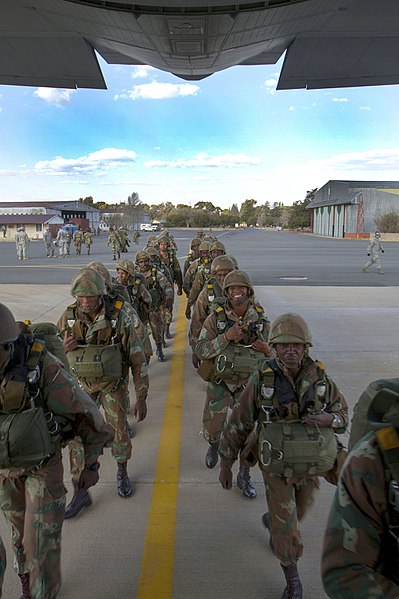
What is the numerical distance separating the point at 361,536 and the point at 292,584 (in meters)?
1.51

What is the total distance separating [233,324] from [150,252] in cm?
452

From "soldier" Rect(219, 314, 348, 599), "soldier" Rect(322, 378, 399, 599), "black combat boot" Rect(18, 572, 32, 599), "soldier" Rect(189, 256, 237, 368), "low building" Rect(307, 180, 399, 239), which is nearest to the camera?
"soldier" Rect(322, 378, 399, 599)

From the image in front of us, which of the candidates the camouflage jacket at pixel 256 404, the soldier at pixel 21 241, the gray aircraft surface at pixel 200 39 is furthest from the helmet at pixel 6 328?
the soldier at pixel 21 241

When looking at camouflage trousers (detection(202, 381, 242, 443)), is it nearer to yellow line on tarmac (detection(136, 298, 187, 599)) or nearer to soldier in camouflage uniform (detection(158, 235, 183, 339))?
yellow line on tarmac (detection(136, 298, 187, 599))

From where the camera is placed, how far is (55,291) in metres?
13.2

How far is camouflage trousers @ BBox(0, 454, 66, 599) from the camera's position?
2.29 metres

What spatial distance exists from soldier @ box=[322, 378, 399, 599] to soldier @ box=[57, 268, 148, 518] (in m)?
2.39

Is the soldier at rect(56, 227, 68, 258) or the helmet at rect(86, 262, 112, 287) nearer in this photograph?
the helmet at rect(86, 262, 112, 287)

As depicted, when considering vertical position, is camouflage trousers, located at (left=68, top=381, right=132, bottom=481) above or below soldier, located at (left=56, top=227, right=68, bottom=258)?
below

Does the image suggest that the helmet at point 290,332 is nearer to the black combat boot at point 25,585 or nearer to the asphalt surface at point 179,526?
the asphalt surface at point 179,526

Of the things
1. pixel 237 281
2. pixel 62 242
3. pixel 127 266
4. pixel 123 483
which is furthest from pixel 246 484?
pixel 62 242

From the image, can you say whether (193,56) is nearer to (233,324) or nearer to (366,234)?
(233,324)

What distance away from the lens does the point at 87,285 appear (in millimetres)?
3385

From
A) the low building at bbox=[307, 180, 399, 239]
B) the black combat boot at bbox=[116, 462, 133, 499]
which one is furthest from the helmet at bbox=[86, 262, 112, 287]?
the low building at bbox=[307, 180, 399, 239]
